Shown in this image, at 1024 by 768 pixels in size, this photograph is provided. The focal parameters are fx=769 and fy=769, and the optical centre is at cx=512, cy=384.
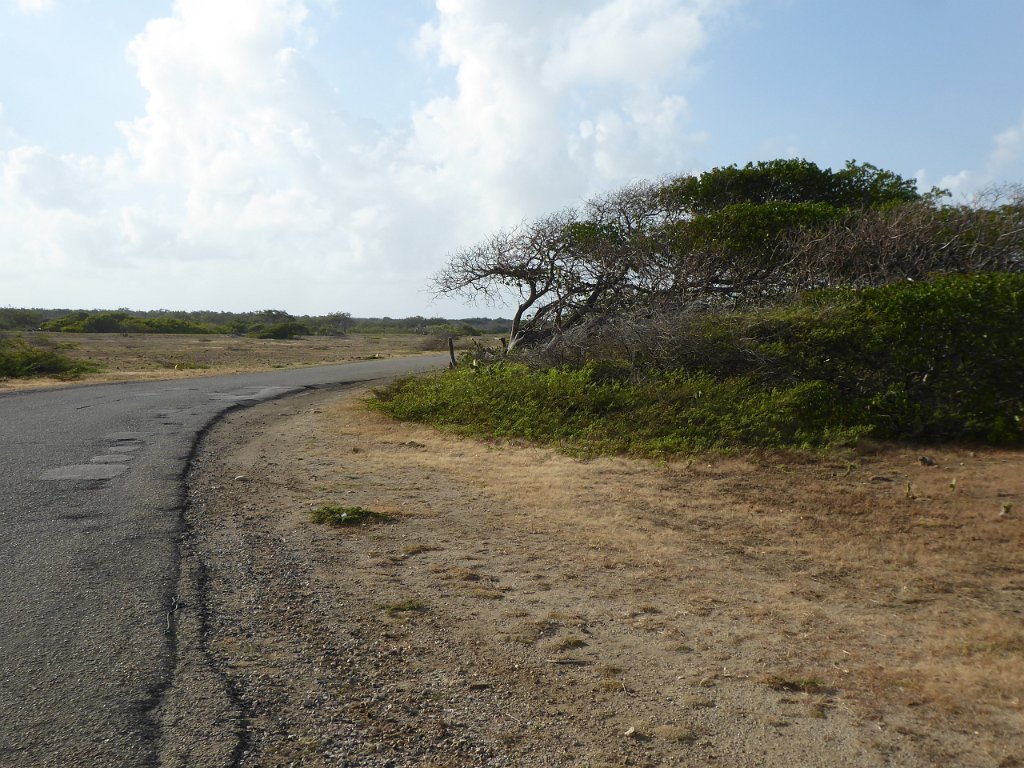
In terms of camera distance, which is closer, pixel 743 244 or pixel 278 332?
pixel 743 244

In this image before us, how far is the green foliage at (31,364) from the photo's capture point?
69.1ft

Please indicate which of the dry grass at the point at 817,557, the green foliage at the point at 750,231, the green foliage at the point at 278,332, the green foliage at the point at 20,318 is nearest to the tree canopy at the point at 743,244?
the green foliage at the point at 750,231

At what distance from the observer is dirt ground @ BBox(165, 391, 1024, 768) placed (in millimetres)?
3248

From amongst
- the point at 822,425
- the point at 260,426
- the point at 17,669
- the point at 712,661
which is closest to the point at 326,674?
the point at 17,669

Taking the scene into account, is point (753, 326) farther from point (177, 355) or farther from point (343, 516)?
point (177, 355)

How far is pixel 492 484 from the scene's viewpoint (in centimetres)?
822

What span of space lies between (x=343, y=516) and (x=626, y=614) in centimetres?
291

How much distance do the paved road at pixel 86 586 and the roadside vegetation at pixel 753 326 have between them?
15.4 feet

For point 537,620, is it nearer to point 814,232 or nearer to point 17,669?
point 17,669

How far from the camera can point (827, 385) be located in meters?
9.89

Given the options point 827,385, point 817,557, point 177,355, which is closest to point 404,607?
point 817,557

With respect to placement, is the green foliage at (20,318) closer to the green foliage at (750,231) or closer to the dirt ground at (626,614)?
the green foliage at (750,231)

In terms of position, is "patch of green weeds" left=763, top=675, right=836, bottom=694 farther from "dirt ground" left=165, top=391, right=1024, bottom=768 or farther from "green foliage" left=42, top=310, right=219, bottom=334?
"green foliage" left=42, top=310, right=219, bottom=334

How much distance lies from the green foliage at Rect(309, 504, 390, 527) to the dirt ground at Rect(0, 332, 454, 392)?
1473 cm
